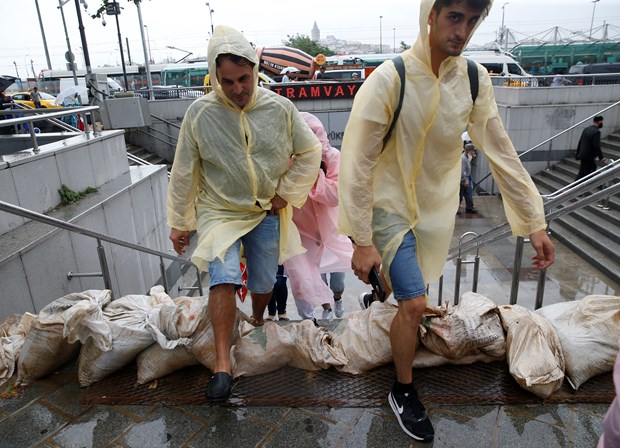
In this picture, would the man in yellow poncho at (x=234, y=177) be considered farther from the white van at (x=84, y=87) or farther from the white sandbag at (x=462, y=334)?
the white van at (x=84, y=87)

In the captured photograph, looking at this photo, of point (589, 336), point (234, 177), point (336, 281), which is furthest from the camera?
point (336, 281)

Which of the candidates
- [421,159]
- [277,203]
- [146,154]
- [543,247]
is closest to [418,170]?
[421,159]

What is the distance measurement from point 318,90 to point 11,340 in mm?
13700

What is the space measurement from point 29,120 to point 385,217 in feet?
11.6

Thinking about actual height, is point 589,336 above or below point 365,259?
below

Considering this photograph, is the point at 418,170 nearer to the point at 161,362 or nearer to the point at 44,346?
the point at 161,362

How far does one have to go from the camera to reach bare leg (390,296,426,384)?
2.03 meters

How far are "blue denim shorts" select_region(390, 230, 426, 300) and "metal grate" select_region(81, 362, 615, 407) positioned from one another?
0.60m

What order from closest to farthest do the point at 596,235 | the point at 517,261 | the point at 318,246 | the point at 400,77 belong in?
the point at 400,77 → the point at 517,261 → the point at 318,246 → the point at 596,235

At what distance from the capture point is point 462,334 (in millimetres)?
2383

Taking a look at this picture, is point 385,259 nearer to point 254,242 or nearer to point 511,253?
point 254,242

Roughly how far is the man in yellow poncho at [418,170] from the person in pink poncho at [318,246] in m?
1.52

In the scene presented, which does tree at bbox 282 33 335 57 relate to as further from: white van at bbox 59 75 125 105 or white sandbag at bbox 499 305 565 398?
white sandbag at bbox 499 305 565 398

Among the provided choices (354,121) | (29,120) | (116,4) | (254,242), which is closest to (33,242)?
(29,120)
